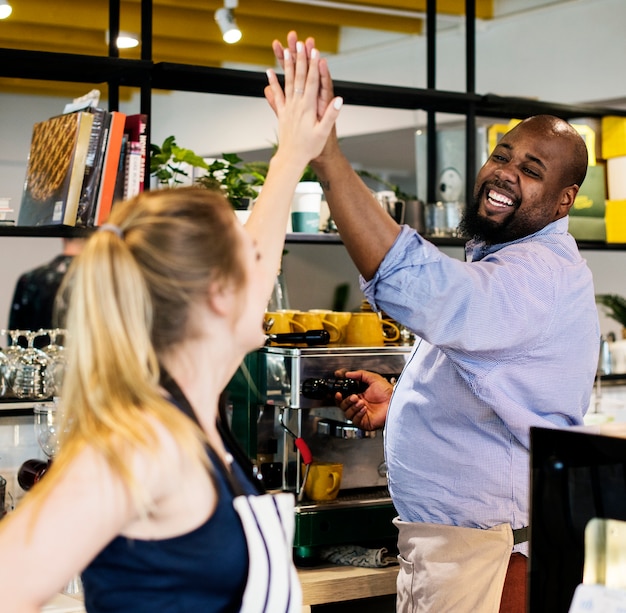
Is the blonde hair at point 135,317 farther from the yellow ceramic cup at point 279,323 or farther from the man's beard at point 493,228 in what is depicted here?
the yellow ceramic cup at point 279,323

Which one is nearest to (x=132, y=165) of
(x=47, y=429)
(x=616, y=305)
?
(x=47, y=429)

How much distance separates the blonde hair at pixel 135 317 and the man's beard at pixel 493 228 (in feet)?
3.54

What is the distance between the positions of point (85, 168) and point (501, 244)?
4.29 ft

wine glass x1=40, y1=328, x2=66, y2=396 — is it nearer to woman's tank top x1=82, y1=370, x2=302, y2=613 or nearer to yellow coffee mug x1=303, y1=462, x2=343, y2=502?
yellow coffee mug x1=303, y1=462, x2=343, y2=502

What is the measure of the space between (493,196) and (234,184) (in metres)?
1.21

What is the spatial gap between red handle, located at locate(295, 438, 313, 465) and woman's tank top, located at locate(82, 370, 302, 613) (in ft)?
4.70

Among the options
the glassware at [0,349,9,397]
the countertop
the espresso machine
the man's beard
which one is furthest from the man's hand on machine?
the glassware at [0,349,9,397]

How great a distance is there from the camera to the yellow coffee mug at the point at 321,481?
106 inches

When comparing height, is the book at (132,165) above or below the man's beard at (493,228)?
above

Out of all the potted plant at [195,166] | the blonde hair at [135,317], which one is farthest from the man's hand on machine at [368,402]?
the blonde hair at [135,317]

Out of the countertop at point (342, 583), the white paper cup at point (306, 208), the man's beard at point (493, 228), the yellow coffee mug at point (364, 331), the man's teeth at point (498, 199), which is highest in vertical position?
the white paper cup at point (306, 208)

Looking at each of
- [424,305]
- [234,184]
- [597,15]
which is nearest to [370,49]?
[597,15]

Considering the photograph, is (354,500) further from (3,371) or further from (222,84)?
(222,84)

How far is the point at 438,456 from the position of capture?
2.00m
